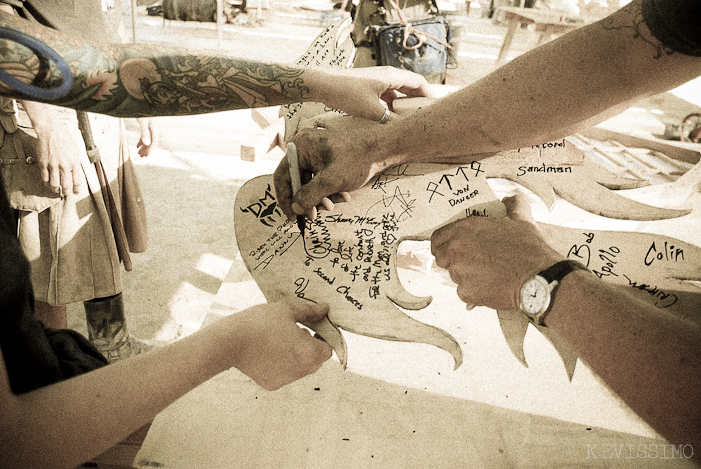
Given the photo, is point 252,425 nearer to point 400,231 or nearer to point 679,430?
point 400,231

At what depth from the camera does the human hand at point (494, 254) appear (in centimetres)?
91

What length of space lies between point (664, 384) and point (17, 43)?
1458 millimetres

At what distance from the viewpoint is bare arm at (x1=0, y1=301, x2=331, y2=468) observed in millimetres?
600

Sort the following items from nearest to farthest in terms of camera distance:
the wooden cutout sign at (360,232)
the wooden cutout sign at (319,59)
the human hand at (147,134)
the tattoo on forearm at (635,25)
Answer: the tattoo on forearm at (635,25)
the wooden cutout sign at (360,232)
the wooden cutout sign at (319,59)
the human hand at (147,134)

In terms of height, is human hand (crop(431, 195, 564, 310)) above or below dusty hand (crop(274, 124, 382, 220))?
below

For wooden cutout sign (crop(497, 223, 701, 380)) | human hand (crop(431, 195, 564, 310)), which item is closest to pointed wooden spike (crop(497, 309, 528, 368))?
wooden cutout sign (crop(497, 223, 701, 380))

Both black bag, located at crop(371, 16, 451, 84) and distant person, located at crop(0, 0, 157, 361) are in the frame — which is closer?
distant person, located at crop(0, 0, 157, 361)

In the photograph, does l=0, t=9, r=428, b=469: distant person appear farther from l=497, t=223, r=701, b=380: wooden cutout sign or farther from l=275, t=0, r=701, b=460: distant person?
l=497, t=223, r=701, b=380: wooden cutout sign

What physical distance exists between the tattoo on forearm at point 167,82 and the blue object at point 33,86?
21 millimetres

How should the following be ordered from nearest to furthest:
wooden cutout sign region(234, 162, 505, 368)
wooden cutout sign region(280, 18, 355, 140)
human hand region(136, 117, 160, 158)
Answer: wooden cutout sign region(234, 162, 505, 368) → wooden cutout sign region(280, 18, 355, 140) → human hand region(136, 117, 160, 158)

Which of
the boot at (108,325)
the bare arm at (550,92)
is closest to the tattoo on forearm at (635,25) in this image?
the bare arm at (550,92)

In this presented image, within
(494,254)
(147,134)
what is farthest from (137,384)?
(147,134)

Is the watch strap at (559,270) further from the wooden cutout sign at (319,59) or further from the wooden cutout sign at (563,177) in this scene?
the wooden cutout sign at (319,59)

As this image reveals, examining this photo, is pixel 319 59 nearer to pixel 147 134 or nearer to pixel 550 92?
pixel 550 92
